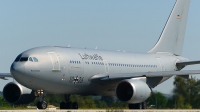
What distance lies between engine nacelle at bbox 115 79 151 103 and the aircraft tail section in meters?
9.97

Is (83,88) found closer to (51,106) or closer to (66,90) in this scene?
(66,90)

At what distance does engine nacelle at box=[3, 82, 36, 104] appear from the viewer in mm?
34000

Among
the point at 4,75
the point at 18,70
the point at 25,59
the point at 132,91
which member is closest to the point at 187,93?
the point at 132,91

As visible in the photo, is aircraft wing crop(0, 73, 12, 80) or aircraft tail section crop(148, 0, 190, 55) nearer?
aircraft wing crop(0, 73, 12, 80)

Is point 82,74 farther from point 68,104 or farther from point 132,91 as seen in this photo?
point 132,91

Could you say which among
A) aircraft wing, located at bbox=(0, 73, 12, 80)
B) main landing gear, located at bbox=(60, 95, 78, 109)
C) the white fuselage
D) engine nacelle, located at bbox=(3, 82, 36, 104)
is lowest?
main landing gear, located at bbox=(60, 95, 78, 109)

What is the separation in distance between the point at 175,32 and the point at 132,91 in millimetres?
12785

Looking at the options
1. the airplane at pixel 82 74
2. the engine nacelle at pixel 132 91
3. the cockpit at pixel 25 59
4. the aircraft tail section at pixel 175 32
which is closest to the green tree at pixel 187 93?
the airplane at pixel 82 74

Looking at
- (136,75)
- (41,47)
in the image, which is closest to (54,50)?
(41,47)

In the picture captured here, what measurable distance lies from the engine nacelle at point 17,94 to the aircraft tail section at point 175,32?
40.7ft

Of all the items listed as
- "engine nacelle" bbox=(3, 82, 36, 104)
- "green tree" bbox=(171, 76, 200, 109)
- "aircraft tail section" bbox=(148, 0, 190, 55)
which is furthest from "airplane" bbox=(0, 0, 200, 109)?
"aircraft tail section" bbox=(148, 0, 190, 55)

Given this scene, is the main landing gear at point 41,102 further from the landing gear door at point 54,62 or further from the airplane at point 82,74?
the landing gear door at point 54,62

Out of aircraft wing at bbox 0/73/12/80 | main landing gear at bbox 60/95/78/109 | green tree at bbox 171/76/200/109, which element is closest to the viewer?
main landing gear at bbox 60/95/78/109

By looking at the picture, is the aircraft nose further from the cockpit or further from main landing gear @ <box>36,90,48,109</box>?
main landing gear @ <box>36,90,48,109</box>
